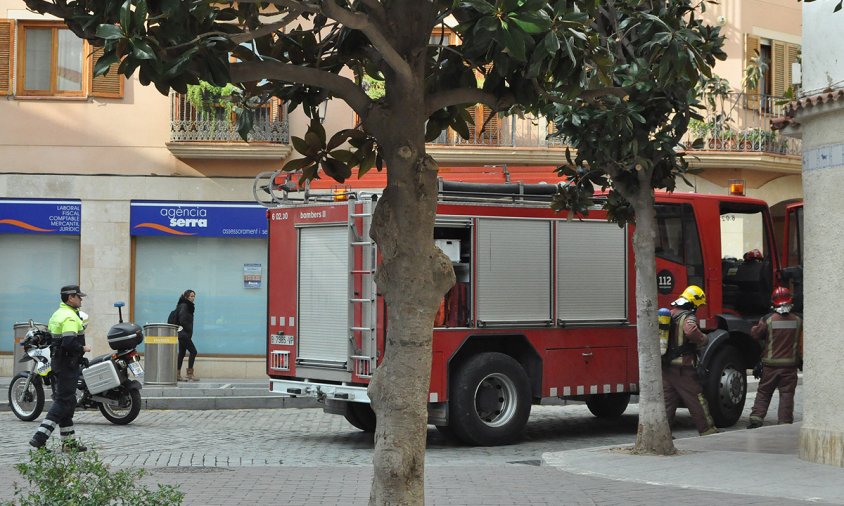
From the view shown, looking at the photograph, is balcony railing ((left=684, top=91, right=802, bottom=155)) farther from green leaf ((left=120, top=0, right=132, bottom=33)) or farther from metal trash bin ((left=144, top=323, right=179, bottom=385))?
green leaf ((left=120, top=0, right=132, bottom=33))

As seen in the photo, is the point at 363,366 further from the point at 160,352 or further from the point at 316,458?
the point at 160,352

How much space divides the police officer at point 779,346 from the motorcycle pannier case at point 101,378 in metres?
7.63

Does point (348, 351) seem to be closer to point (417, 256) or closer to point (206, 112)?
point (417, 256)

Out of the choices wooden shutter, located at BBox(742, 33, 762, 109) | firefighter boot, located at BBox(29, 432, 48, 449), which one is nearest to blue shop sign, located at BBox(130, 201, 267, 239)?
wooden shutter, located at BBox(742, 33, 762, 109)

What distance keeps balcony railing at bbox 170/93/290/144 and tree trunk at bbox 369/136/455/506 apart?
17.4 metres

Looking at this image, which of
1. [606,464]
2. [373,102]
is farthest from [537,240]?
[373,102]

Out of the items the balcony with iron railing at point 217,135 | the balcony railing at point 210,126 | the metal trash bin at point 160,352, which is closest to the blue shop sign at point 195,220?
the balcony with iron railing at point 217,135

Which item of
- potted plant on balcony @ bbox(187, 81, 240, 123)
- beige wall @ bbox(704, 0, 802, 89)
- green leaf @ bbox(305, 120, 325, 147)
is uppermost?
beige wall @ bbox(704, 0, 802, 89)

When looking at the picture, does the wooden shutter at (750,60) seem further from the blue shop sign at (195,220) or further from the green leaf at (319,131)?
the green leaf at (319,131)

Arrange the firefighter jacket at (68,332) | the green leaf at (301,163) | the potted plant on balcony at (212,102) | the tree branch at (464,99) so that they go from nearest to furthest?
the tree branch at (464,99), the green leaf at (301,163), the firefighter jacket at (68,332), the potted plant on balcony at (212,102)

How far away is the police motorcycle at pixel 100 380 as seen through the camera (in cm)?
1495

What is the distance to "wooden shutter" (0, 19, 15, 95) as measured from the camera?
23.4 m

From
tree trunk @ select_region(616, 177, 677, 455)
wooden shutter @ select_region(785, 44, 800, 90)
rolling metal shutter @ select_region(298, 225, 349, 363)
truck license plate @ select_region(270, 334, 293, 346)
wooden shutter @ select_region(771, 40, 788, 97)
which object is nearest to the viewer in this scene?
tree trunk @ select_region(616, 177, 677, 455)

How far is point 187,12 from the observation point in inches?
213
